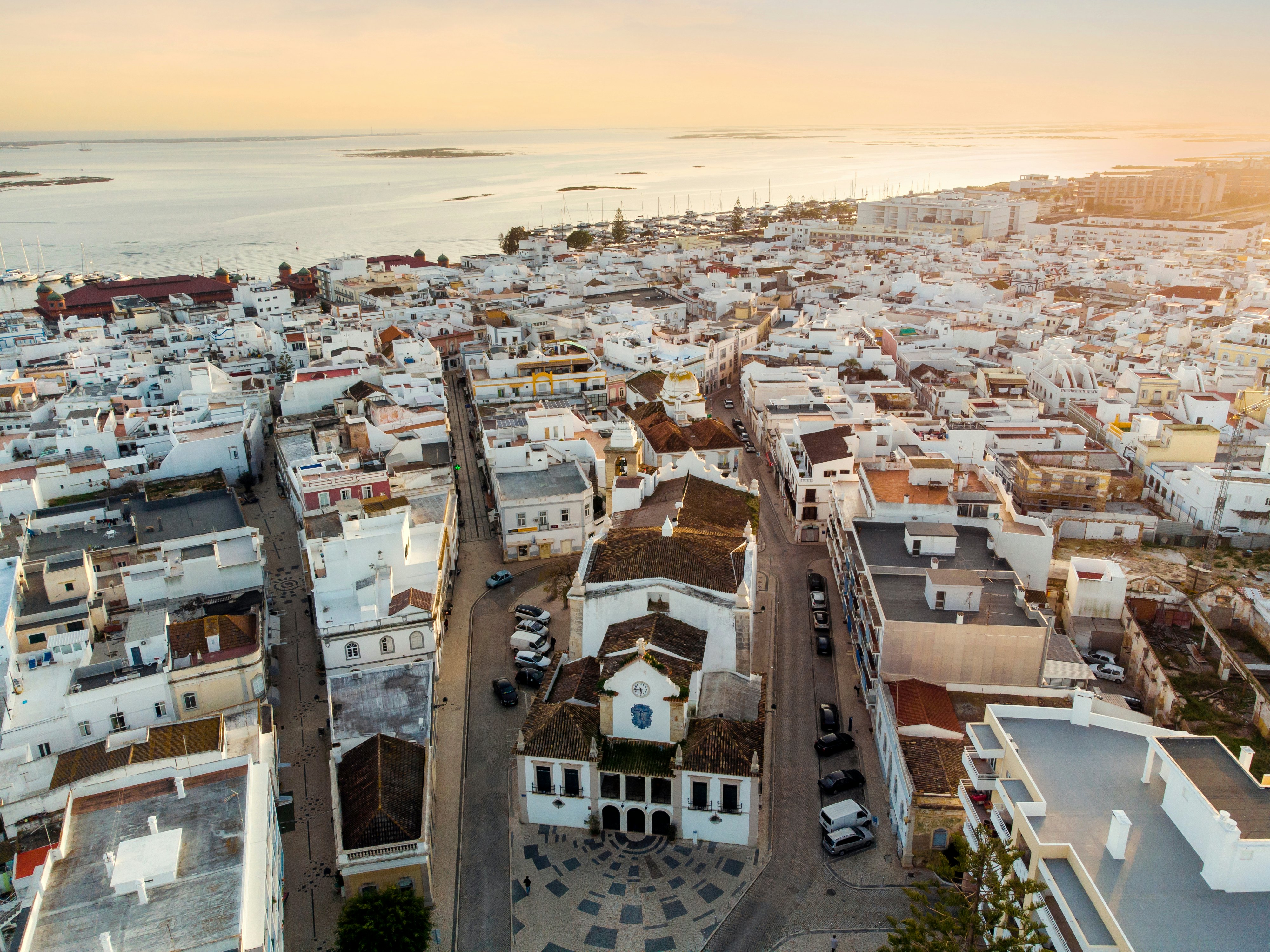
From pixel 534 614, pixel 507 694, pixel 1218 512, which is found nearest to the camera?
pixel 507 694

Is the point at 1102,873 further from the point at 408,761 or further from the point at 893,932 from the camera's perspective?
the point at 408,761

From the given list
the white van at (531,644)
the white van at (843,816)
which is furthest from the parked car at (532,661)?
the white van at (843,816)

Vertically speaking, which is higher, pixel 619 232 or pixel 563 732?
pixel 619 232

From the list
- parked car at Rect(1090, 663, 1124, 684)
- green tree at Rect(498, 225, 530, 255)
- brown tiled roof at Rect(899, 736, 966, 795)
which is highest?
green tree at Rect(498, 225, 530, 255)

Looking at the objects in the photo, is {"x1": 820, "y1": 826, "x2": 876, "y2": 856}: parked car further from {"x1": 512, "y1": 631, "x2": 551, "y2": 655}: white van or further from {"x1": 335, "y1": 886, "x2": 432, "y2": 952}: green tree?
{"x1": 512, "y1": 631, "x2": 551, "y2": 655}: white van

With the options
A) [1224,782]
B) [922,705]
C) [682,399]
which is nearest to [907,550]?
[922,705]

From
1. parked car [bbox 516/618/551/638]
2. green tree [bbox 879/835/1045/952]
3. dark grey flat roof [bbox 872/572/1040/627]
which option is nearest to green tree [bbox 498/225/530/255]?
parked car [bbox 516/618/551/638]

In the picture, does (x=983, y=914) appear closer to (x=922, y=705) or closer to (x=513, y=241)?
(x=922, y=705)
